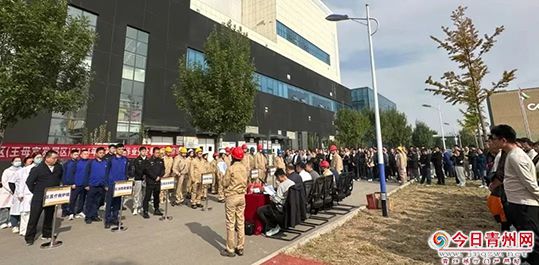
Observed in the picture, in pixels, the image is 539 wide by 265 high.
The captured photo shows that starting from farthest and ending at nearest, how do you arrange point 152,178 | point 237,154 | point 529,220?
point 152,178 < point 237,154 < point 529,220

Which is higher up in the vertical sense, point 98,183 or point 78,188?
point 98,183

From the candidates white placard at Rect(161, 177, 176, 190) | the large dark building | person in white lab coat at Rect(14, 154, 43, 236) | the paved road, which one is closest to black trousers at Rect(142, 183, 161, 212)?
white placard at Rect(161, 177, 176, 190)

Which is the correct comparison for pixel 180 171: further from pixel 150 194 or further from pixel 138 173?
pixel 150 194

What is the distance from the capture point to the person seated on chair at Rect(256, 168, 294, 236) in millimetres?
5578

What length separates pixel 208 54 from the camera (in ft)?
44.4

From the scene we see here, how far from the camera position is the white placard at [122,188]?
6.20 m

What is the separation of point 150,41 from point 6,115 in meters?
13.6

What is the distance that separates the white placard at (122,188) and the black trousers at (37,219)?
120 centimetres

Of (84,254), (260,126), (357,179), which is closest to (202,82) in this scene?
(84,254)

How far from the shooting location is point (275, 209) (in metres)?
5.62

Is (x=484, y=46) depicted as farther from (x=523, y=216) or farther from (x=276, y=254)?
(x=276, y=254)
